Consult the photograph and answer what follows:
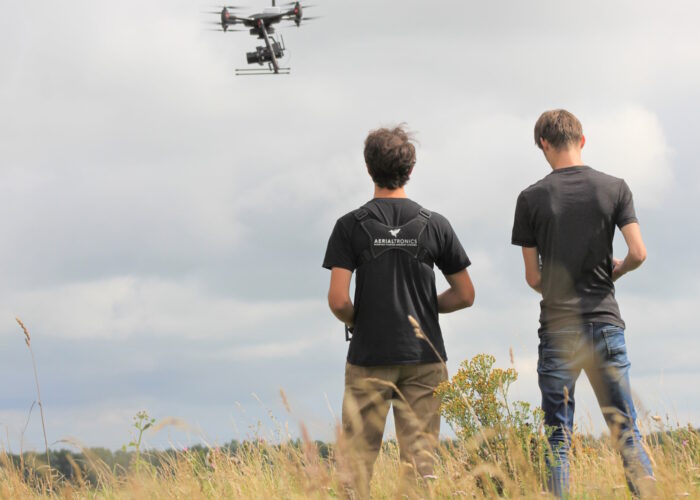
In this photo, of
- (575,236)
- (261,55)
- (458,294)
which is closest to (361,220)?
(458,294)

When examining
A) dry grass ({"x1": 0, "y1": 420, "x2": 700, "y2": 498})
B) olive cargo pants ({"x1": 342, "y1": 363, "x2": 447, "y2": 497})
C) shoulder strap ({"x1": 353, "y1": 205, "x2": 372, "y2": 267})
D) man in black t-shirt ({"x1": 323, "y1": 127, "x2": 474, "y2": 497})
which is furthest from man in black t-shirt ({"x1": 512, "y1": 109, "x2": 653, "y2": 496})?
shoulder strap ({"x1": 353, "y1": 205, "x2": 372, "y2": 267})

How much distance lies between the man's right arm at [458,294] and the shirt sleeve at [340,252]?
0.69 metres

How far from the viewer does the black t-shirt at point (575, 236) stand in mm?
5195

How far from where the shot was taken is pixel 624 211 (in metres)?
5.37

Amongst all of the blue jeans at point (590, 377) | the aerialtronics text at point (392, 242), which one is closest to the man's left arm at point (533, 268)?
the blue jeans at point (590, 377)

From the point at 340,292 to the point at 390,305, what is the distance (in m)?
0.34

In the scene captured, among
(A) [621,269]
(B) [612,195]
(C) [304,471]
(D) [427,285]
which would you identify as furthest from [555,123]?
(C) [304,471]

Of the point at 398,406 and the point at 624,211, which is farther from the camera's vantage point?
the point at 624,211

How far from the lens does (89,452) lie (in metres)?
3.55

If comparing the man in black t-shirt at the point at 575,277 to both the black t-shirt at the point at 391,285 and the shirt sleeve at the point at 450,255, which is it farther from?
the black t-shirt at the point at 391,285

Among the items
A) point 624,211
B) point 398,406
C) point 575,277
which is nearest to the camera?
point 398,406

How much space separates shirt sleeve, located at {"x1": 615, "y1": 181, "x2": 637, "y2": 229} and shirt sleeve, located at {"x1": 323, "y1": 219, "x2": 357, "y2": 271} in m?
1.84

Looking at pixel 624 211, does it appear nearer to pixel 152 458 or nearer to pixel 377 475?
pixel 377 475

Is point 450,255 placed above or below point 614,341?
above
